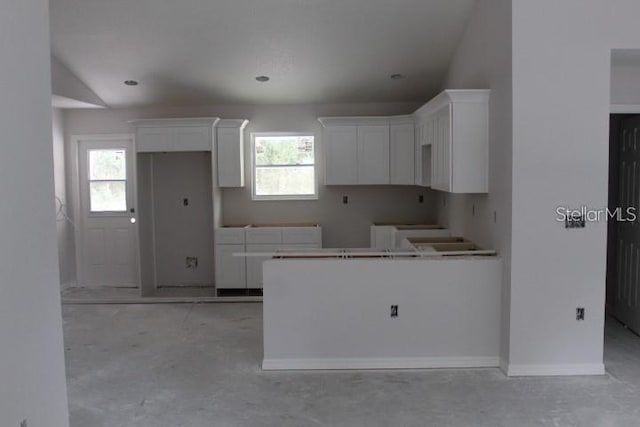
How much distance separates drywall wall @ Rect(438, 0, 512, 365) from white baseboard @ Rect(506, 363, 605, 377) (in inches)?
5.1

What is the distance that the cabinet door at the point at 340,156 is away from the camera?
659cm

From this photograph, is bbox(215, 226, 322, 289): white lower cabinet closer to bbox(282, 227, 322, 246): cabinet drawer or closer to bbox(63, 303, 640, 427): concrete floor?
bbox(282, 227, 322, 246): cabinet drawer

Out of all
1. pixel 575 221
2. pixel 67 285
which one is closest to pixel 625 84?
pixel 575 221

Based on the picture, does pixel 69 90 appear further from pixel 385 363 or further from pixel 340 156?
pixel 385 363

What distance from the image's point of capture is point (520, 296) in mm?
3982

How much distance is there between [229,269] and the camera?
260 inches

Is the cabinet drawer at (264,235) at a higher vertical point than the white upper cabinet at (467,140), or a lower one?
lower

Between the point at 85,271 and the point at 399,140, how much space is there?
4441 millimetres

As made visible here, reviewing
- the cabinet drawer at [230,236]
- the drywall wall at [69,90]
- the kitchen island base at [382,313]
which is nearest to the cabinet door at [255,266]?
the cabinet drawer at [230,236]

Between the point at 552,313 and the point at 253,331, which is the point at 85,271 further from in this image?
the point at 552,313

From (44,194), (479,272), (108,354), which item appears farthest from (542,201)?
(108,354)

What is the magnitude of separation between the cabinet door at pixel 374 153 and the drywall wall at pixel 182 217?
201 cm

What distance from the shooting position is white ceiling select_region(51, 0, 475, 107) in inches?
189

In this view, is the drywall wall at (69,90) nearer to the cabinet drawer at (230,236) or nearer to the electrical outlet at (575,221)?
the cabinet drawer at (230,236)
